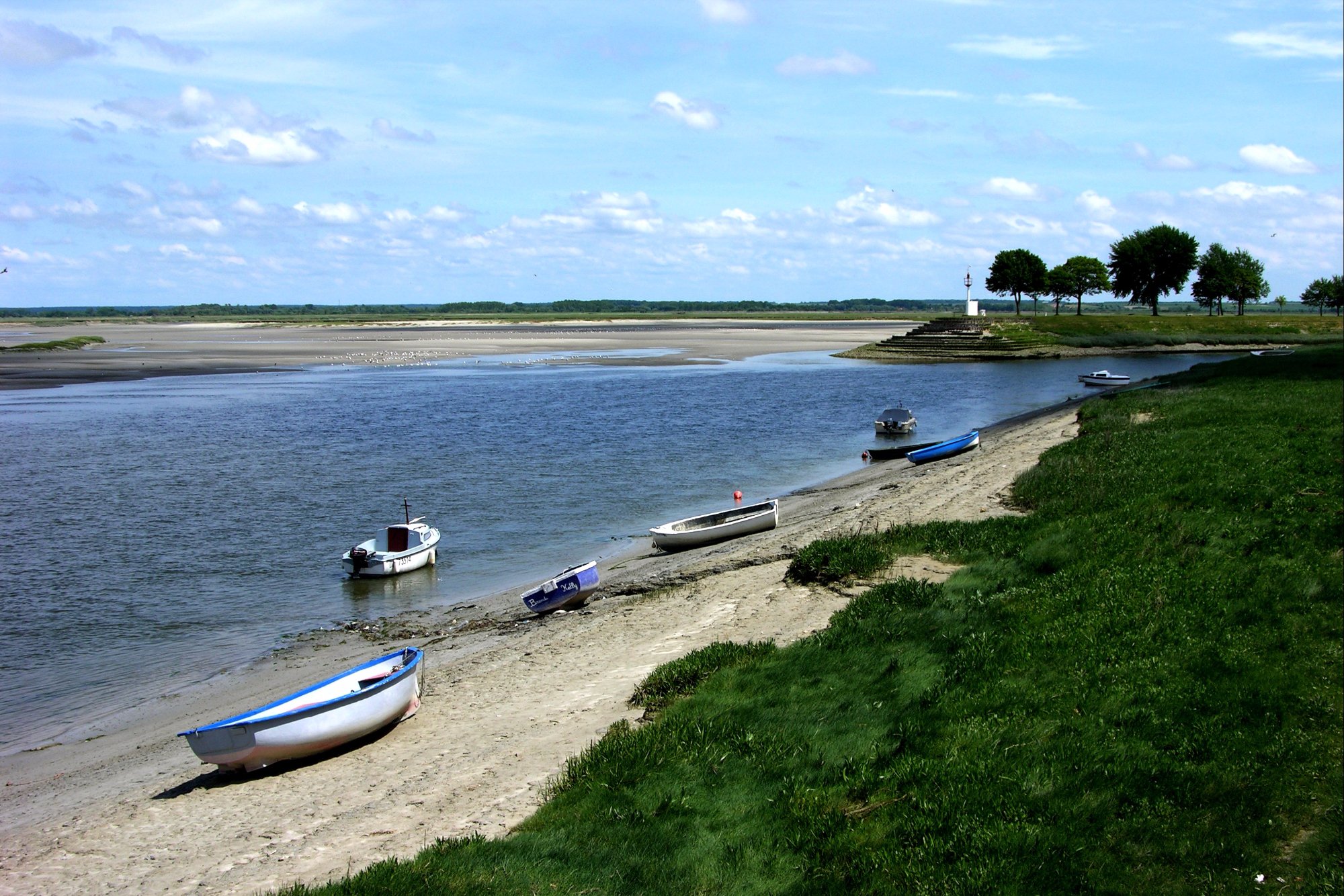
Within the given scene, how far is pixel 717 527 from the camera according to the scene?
82.7 feet

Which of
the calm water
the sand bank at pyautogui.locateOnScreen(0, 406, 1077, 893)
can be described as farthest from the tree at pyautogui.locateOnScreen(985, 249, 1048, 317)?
the sand bank at pyautogui.locateOnScreen(0, 406, 1077, 893)

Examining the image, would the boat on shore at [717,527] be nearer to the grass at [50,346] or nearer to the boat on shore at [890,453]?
the boat on shore at [890,453]

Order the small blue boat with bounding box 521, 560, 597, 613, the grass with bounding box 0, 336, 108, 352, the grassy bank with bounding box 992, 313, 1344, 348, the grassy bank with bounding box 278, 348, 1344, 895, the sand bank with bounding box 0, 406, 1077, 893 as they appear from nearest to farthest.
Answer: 1. the grassy bank with bounding box 278, 348, 1344, 895
2. the sand bank with bounding box 0, 406, 1077, 893
3. the small blue boat with bounding box 521, 560, 597, 613
4. the grassy bank with bounding box 992, 313, 1344, 348
5. the grass with bounding box 0, 336, 108, 352

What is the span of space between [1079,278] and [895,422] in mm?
112607

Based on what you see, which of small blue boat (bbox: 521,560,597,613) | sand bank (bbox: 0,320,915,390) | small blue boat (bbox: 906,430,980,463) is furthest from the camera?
sand bank (bbox: 0,320,915,390)

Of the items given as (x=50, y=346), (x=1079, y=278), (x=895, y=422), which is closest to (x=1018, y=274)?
(x=1079, y=278)

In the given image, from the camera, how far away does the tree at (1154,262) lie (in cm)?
13250

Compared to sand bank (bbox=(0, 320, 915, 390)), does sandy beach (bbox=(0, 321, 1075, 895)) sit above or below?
below

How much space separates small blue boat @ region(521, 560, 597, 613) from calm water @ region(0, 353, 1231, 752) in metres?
3.69

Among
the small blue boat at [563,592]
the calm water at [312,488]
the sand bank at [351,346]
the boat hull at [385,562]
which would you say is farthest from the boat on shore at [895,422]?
the sand bank at [351,346]

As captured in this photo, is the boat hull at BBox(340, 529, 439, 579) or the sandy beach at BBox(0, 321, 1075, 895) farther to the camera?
the boat hull at BBox(340, 529, 439, 579)

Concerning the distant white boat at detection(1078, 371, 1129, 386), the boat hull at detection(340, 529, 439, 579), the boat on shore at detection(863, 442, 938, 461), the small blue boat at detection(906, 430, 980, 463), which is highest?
the distant white boat at detection(1078, 371, 1129, 386)

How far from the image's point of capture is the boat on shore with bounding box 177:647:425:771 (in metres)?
12.6

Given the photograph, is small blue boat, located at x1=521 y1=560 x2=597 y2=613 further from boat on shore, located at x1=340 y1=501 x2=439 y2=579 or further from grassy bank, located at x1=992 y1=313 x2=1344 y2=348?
grassy bank, located at x1=992 y1=313 x2=1344 y2=348
